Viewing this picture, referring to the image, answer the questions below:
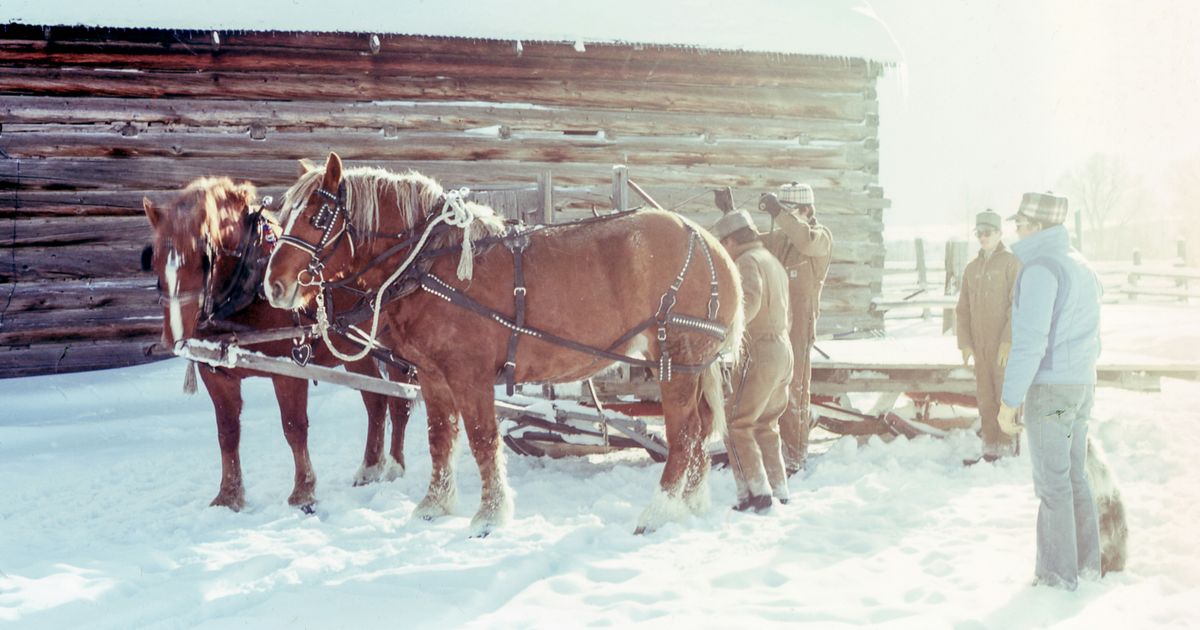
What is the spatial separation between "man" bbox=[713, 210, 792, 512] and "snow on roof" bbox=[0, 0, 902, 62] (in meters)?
4.35

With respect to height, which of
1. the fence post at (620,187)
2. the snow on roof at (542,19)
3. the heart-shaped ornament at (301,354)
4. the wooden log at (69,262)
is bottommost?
the heart-shaped ornament at (301,354)

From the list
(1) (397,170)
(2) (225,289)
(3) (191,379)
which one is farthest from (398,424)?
(1) (397,170)

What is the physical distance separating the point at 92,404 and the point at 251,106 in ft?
10.5

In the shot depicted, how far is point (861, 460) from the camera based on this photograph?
630 centimetres

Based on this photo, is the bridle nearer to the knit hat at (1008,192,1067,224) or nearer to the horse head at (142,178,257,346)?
the horse head at (142,178,257,346)

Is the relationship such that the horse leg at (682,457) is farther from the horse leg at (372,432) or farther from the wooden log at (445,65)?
the wooden log at (445,65)

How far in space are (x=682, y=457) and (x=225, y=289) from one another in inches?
113

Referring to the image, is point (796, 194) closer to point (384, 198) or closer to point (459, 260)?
point (459, 260)

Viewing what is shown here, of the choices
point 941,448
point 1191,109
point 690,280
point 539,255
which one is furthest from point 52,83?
point 1191,109

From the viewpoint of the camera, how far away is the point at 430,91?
30.0ft

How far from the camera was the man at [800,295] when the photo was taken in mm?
6156

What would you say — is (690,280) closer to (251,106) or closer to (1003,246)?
(1003,246)

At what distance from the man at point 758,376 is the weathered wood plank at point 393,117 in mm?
4308

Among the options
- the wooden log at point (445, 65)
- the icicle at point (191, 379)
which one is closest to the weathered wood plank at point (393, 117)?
the wooden log at point (445, 65)
